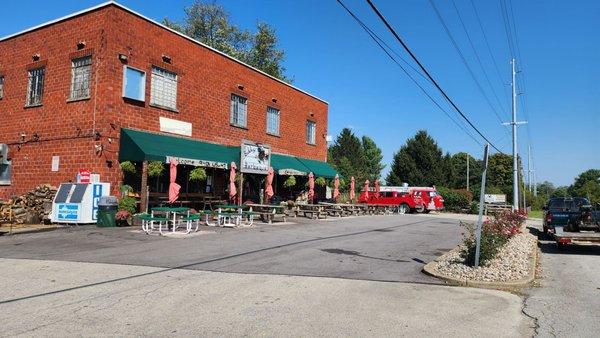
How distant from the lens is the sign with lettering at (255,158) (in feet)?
79.3

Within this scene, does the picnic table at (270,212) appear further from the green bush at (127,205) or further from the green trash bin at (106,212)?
the green trash bin at (106,212)

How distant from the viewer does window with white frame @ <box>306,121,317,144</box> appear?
1325 inches

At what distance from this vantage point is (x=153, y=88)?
817 inches

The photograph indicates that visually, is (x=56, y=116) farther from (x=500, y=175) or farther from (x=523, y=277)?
(x=500, y=175)

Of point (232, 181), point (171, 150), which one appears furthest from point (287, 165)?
point (171, 150)

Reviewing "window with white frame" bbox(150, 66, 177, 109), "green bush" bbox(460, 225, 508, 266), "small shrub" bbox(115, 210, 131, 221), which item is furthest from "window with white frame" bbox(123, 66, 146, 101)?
"green bush" bbox(460, 225, 508, 266)

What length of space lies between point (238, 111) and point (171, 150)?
7.15m

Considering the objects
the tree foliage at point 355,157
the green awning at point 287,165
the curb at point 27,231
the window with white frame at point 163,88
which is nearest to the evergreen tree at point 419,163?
the tree foliage at point 355,157

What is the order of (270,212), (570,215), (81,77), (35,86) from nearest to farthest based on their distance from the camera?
(570,215)
(81,77)
(35,86)
(270,212)

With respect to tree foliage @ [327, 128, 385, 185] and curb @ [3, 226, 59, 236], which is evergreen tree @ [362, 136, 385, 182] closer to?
tree foliage @ [327, 128, 385, 185]

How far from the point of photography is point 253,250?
1224 centimetres

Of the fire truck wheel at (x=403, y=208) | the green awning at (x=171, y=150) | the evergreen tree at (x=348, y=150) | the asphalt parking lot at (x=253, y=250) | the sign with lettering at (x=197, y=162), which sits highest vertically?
the evergreen tree at (x=348, y=150)

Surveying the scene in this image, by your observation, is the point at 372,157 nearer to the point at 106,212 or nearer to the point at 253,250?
the point at 106,212

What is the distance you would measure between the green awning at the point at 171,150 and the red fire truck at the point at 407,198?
1752 cm
